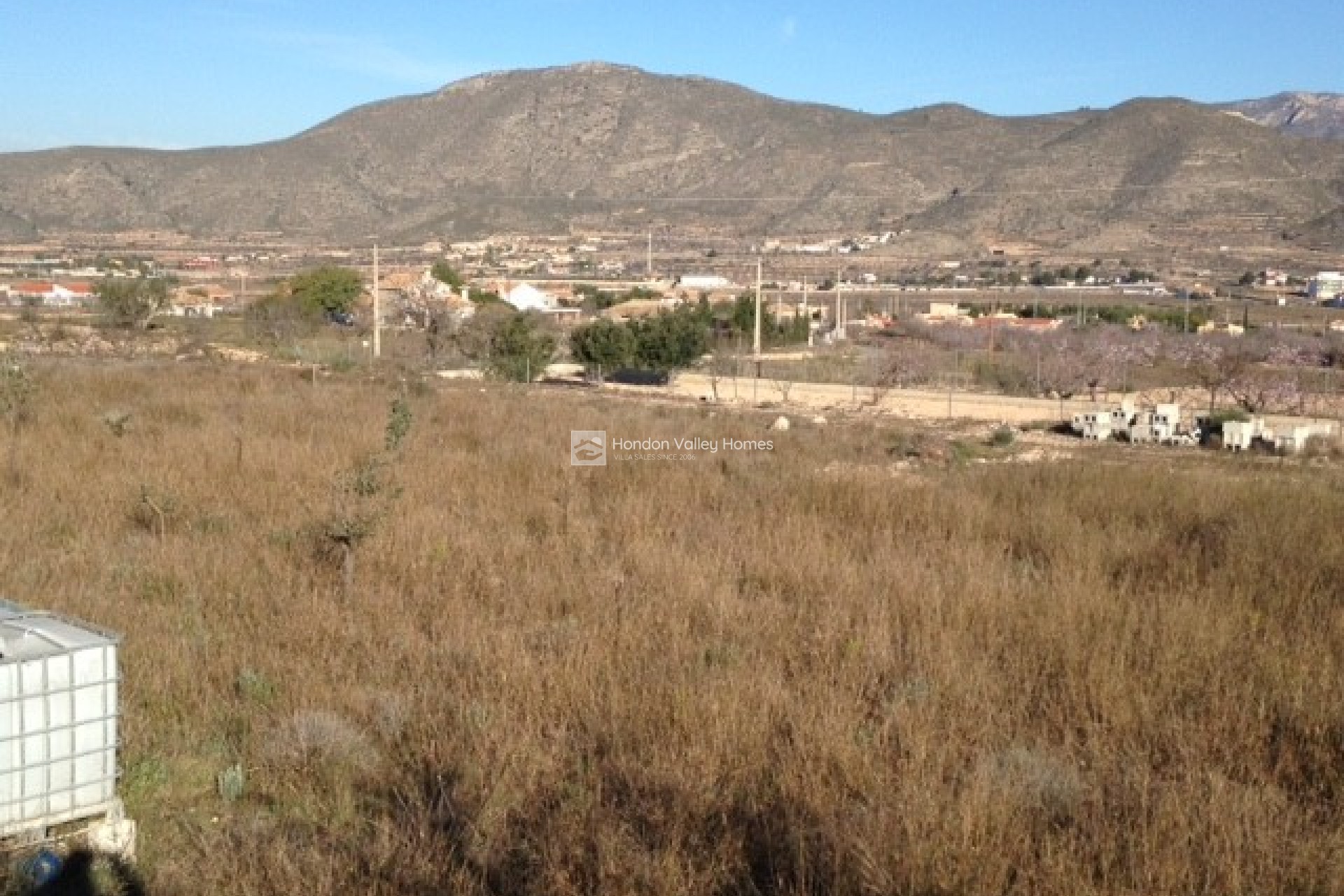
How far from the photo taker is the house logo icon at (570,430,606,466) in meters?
13.7

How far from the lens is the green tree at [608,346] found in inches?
1394

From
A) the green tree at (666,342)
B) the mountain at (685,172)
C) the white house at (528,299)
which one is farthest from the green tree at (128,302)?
the mountain at (685,172)

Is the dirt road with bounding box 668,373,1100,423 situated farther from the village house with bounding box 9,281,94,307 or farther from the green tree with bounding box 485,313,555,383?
the village house with bounding box 9,281,94,307

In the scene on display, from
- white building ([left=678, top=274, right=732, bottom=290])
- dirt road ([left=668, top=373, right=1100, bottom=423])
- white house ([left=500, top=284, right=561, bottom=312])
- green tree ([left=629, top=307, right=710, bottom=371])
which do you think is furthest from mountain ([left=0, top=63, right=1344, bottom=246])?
green tree ([left=629, top=307, right=710, bottom=371])

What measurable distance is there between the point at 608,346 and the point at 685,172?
73595mm

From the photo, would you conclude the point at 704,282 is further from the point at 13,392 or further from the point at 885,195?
the point at 13,392

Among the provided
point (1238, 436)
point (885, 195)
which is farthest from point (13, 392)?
point (885, 195)

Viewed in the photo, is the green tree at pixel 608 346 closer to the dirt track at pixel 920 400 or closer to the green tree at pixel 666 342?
the green tree at pixel 666 342

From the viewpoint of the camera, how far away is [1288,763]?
4.61 meters

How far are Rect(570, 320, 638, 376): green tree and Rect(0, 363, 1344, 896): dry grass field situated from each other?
24.3 metres

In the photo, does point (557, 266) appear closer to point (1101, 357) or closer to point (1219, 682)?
point (1101, 357)

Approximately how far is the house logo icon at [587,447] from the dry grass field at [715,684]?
2529mm

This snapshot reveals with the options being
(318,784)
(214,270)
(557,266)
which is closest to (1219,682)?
(318,784)

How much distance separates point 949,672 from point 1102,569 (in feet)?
10.1
